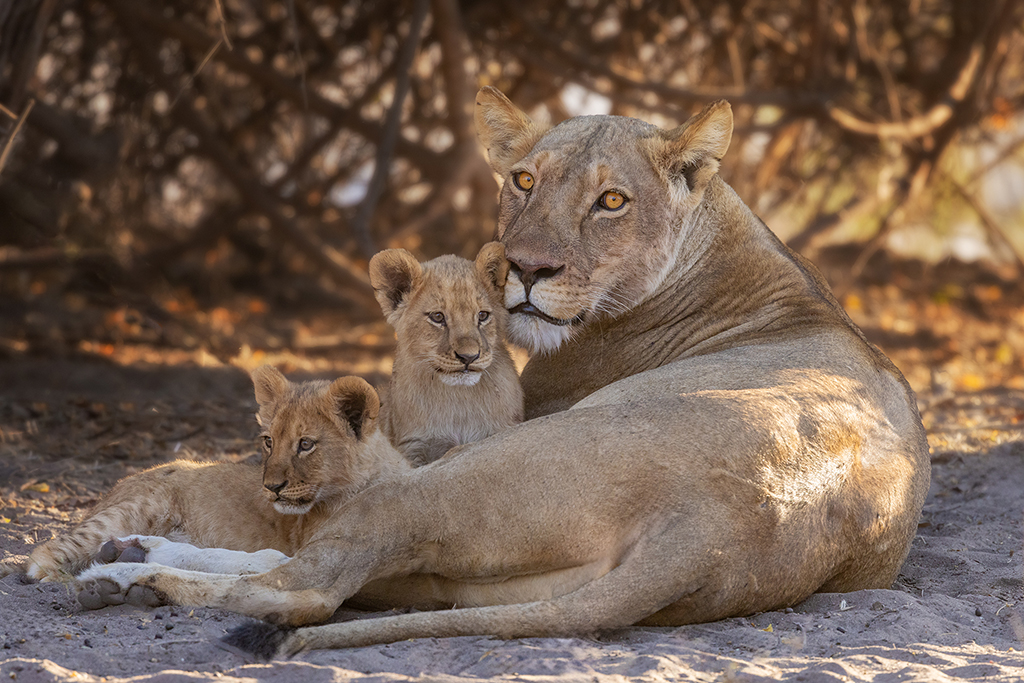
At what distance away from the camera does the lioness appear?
2.93 m

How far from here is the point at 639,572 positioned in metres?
2.91

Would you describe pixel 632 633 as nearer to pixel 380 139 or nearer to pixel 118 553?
pixel 118 553

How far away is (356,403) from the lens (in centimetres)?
351

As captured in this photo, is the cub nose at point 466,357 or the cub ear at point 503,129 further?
the cub ear at point 503,129

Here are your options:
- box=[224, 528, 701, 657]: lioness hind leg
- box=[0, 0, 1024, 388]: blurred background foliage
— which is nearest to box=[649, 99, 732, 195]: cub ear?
box=[224, 528, 701, 657]: lioness hind leg

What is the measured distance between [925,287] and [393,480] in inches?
364

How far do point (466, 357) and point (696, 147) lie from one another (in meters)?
1.16

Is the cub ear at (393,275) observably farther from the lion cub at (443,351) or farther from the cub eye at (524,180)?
the cub eye at (524,180)

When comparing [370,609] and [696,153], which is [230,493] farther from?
[696,153]

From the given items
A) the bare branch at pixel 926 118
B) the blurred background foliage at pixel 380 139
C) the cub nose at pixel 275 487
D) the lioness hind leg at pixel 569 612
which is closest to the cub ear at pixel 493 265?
the cub nose at pixel 275 487

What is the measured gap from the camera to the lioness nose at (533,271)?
3840 mm

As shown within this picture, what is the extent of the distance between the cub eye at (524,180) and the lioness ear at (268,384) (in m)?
1.16

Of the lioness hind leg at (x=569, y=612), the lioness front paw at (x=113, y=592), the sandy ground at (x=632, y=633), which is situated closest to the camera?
the sandy ground at (x=632, y=633)

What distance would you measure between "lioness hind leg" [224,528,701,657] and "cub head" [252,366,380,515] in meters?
0.60
